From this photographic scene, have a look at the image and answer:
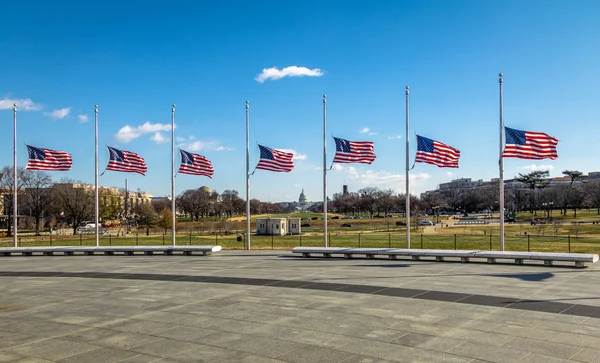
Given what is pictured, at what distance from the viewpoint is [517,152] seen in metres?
23.5

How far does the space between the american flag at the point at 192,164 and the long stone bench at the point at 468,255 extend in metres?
7.73

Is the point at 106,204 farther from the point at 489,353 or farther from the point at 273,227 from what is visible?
Result: the point at 489,353

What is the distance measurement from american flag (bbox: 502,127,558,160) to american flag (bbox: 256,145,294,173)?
1152 centimetres

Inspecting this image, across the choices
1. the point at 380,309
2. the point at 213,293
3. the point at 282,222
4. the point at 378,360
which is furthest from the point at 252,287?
the point at 282,222

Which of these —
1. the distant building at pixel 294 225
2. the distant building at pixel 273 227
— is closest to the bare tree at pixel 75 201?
the distant building at pixel 273 227

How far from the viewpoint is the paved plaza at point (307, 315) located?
9.38 m

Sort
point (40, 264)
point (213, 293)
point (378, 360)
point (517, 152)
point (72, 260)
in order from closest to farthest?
point (378, 360) → point (213, 293) → point (517, 152) → point (40, 264) → point (72, 260)

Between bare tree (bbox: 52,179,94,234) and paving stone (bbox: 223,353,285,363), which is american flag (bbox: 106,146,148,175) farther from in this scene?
bare tree (bbox: 52,179,94,234)

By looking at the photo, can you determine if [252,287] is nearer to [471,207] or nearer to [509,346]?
[509,346]

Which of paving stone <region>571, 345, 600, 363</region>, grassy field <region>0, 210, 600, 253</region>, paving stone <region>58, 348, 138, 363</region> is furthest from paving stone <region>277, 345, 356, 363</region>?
grassy field <region>0, 210, 600, 253</region>

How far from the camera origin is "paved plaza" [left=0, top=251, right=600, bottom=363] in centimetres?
938

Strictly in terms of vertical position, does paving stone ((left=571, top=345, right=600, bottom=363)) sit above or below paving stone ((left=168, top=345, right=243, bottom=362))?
above

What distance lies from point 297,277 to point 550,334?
1012cm

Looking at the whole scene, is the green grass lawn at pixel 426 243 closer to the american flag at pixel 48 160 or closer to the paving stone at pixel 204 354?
the american flag at pixel 48 160
